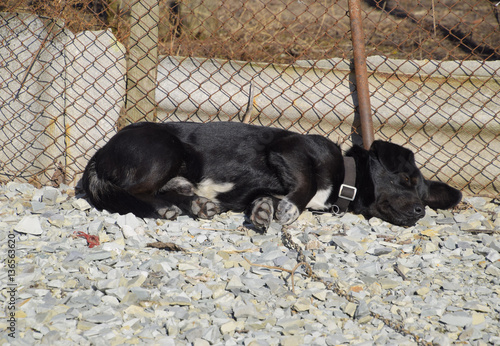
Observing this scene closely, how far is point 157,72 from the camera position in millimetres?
4789

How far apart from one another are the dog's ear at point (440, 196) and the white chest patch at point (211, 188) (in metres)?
1.71

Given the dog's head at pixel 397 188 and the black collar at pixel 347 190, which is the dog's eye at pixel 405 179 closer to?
the dog's head at pixel 397 188

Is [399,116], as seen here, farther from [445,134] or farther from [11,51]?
[11,51]

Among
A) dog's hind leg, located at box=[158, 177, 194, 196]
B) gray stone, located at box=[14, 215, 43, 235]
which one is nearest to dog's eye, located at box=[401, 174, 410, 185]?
dog's hind leg, located at box=[158, 177, 194, 196]

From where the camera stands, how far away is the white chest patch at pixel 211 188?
414cm

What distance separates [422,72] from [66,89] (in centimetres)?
337

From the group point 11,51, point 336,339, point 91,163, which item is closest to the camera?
point 336,339

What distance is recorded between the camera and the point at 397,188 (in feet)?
13.7

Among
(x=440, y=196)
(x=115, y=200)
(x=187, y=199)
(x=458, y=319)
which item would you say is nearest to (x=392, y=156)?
(x=440, y=196)

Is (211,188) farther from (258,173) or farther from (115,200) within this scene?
(115,200)

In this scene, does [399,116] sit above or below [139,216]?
above

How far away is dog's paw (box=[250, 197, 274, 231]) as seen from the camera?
3.63 m

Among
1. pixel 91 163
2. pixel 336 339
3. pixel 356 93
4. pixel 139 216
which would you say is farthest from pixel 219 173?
pixel 336 339

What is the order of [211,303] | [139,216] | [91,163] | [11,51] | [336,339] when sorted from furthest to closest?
[11,51] < [91,163] < [139,216] < [211,303] < [336,339]
